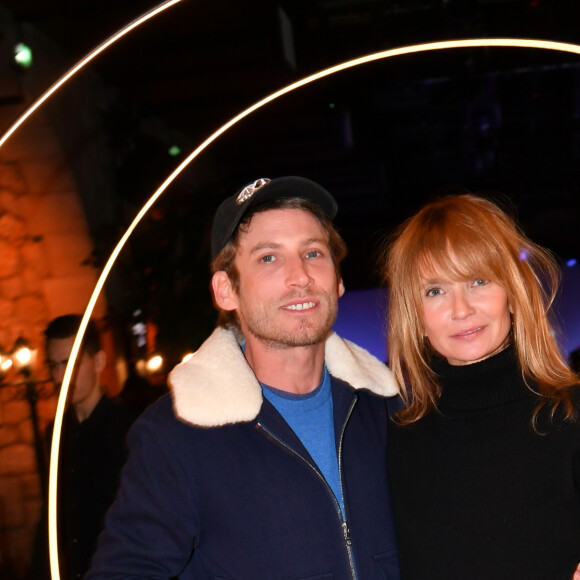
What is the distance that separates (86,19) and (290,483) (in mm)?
3239

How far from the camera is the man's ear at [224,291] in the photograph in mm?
2234

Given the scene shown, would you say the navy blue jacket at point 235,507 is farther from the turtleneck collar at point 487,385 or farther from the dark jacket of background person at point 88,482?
Answer: the dark jacket of background person at point 88,482

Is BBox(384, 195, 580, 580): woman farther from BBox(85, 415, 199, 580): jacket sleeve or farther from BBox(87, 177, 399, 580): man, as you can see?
BBox(85, 415, 199, 580): jacket sleeve

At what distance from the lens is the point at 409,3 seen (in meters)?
6.40

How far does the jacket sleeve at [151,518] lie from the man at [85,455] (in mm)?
1239

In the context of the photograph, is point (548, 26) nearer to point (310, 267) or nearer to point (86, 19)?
point (86, 19)

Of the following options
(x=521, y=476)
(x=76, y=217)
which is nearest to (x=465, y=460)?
(x=521, y=476)

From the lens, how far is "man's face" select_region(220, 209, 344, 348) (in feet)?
6.70

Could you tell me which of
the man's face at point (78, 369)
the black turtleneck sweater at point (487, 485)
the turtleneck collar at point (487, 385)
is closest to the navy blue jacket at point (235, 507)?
the black turtleneck sweater at point (487, 485)

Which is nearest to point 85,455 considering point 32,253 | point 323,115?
point 32,253

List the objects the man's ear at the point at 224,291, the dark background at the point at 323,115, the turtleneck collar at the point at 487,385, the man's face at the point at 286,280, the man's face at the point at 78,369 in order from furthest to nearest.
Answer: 1. the dark background at the point at 323,115
2. the man's face at the point at 78,369
3. the man's ear at the point at 224,291
4. the man's face at the point at 286,280
5. the turtleneck collar at the point at 487,385

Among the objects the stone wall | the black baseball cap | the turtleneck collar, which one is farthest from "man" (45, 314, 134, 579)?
the turtleneck collar

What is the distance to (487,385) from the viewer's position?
74.5 inches

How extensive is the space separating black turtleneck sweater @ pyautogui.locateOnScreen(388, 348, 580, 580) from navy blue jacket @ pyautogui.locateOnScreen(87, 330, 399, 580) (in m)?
0.12
